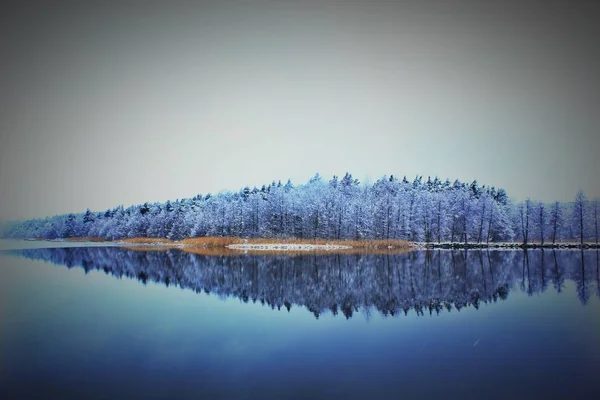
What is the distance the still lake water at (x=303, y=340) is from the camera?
10820mm

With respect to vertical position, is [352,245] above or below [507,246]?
above

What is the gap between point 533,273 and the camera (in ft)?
121

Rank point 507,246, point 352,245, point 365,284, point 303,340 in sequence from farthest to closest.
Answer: point 507,246 → point 352,245 → point 365,284 → point 303,340

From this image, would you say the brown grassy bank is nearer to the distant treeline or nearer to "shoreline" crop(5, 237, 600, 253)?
"shoreline" crop(5, 237, 600, 253)

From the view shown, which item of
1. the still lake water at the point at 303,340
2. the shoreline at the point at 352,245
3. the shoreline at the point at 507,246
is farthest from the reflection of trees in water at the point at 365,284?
the shoreline at the point at 507,246

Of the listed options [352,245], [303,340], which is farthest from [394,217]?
[303,340]

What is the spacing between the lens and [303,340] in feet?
50.1

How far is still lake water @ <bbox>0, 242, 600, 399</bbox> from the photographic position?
1082 centimetres

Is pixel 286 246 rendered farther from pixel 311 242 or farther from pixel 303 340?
pixel 303 340

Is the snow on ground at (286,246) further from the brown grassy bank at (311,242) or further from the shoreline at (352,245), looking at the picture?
the brown grassy bank at (311,242)

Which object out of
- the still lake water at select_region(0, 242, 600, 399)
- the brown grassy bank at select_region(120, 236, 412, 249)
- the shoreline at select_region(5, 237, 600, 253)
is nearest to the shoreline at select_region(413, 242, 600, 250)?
the shoreline at select_region(5, 237, 600, 253)

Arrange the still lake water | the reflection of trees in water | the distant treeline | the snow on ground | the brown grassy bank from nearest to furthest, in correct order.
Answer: the still lake water → the reflection of trees in water → the snow on ground → the brown grassy bank → the distant treeline

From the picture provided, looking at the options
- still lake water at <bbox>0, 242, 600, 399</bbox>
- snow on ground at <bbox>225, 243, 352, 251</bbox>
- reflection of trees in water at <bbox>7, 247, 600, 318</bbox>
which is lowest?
snow on ground at <bbox>225, 243, 352, 251</bbox>

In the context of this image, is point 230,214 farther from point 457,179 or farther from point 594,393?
point 594,393
